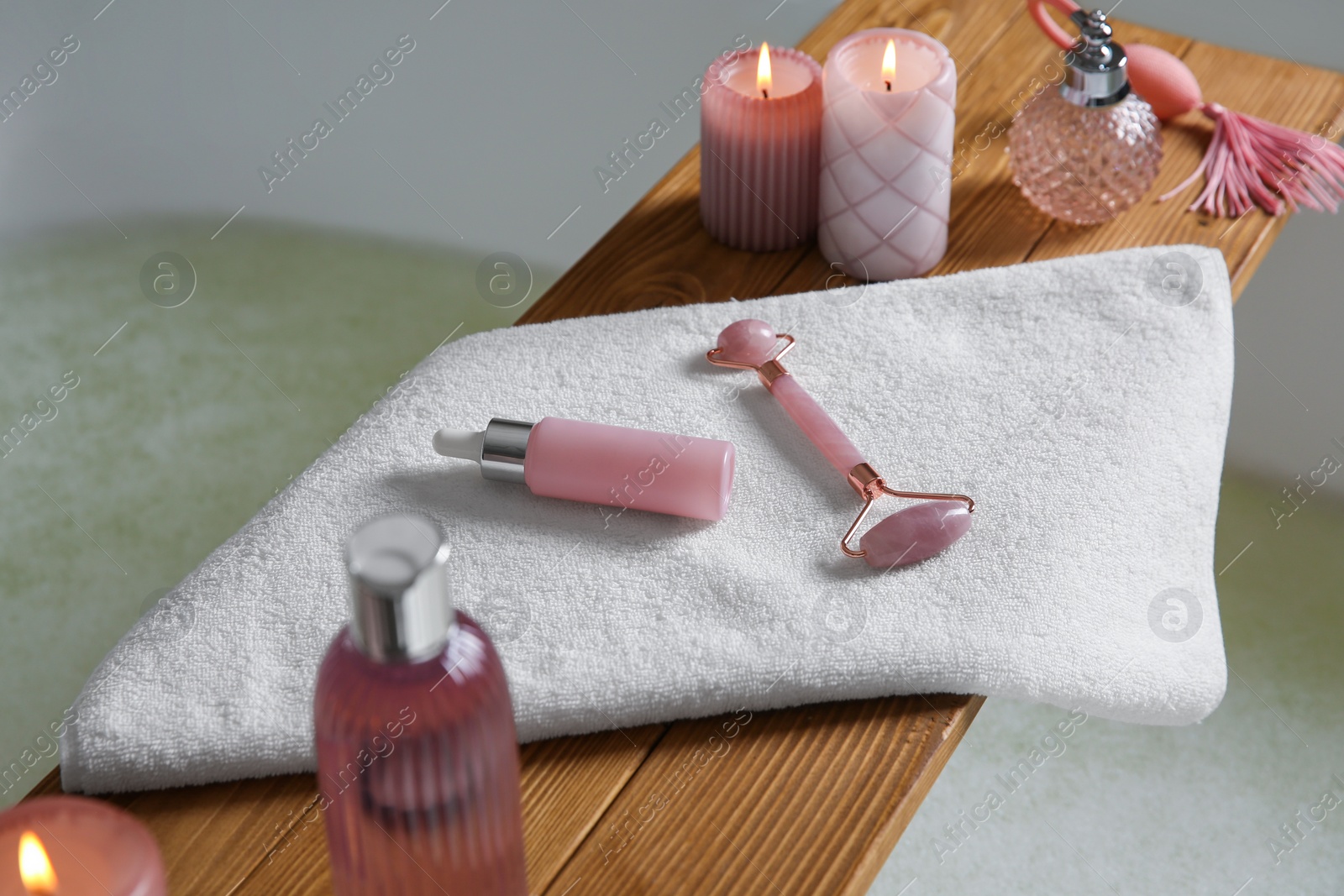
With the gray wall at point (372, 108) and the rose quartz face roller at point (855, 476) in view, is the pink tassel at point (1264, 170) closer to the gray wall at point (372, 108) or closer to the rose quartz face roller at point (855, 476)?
the rose quartz face roller at point (855, 476)

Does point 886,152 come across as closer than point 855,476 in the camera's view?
No

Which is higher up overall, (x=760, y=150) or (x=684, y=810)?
(x=760, y=150)

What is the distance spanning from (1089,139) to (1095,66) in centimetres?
4

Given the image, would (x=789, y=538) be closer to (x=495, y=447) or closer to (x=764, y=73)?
(x=495, y=447)

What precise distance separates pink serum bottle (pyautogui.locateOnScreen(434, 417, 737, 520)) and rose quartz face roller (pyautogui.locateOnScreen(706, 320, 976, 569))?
6 cm

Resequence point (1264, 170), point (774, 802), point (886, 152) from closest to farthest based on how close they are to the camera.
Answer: point (774, 802), point (886, 152), point (1264, 170)

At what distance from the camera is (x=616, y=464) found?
576 millimetres

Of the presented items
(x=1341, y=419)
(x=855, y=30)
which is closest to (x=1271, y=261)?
(x=1341, y=419)

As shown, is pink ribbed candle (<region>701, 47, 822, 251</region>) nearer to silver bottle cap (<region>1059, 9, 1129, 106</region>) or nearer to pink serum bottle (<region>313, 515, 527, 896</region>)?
silver bottle cap (<region>1059, 9, 1129, 106</region>)

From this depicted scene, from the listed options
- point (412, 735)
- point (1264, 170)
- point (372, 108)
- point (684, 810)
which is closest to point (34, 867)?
point (412, 735)

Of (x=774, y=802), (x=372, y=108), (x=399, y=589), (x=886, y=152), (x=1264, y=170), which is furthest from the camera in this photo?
(x=372, y=108)

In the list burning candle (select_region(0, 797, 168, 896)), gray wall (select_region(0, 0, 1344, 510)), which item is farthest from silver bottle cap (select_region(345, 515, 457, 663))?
gray wall (select_region(0, 0, 1344, 510))

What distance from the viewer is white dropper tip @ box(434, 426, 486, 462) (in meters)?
0.59

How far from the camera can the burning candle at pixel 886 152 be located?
0.70 metres
